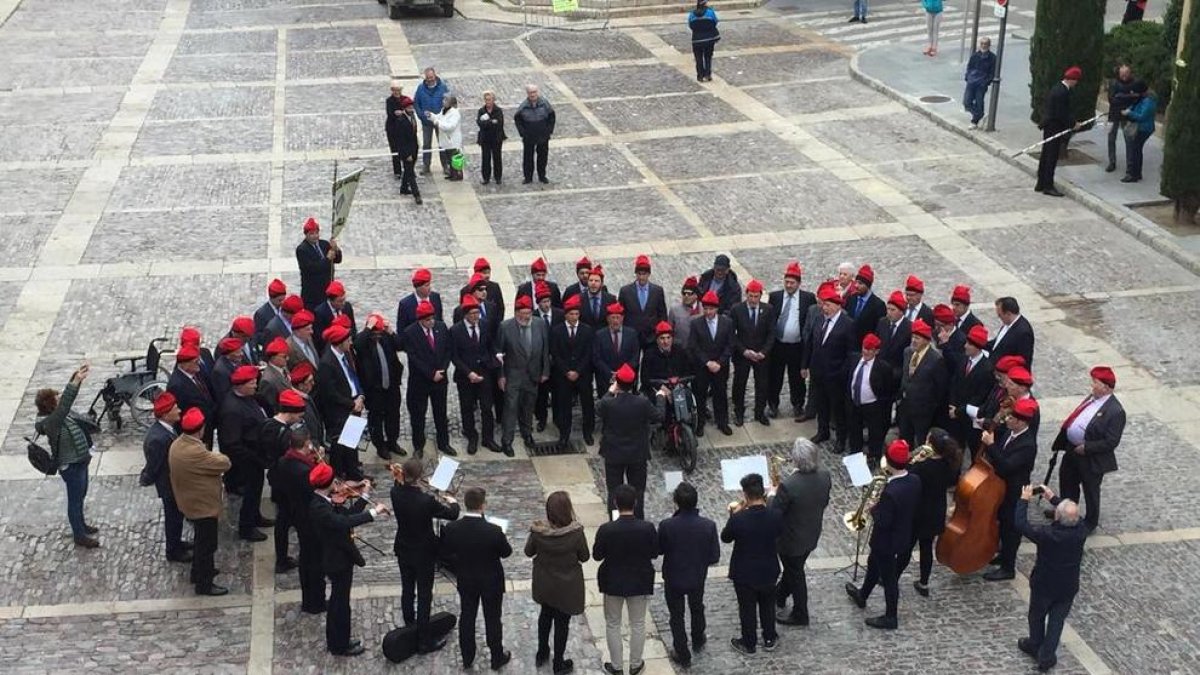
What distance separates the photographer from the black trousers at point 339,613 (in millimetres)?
10555

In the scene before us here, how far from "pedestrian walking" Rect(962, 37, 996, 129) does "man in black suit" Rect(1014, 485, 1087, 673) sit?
15263mm

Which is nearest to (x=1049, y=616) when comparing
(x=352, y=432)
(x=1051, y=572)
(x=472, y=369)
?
(x=1051, y=572)

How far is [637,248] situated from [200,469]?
31.1 feet

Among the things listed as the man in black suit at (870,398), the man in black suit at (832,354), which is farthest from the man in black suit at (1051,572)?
the man in black suit at (832,354)

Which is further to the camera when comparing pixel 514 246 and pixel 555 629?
pixel 514 246

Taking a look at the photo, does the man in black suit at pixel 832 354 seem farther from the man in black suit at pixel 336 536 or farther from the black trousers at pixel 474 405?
the man in black suit at pixel 336 536

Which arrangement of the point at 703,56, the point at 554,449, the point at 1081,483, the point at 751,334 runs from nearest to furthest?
the point at 1081,483 → the point at 554,449 → the point at 751,334 → the point at 703,56

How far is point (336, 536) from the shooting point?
10.3 meters

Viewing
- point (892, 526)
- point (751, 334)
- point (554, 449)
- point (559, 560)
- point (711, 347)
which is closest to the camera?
point (559, 560)

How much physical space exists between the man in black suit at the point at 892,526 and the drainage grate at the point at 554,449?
12.5ft

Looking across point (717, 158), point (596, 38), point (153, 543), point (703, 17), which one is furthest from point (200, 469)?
point (596, 38)

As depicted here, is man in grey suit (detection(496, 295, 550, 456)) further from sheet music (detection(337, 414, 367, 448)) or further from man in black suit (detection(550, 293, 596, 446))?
sheet music (detection(337, 414, 367, 448))

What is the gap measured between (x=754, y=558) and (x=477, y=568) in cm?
198

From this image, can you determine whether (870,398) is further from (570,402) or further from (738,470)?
(738,470)
